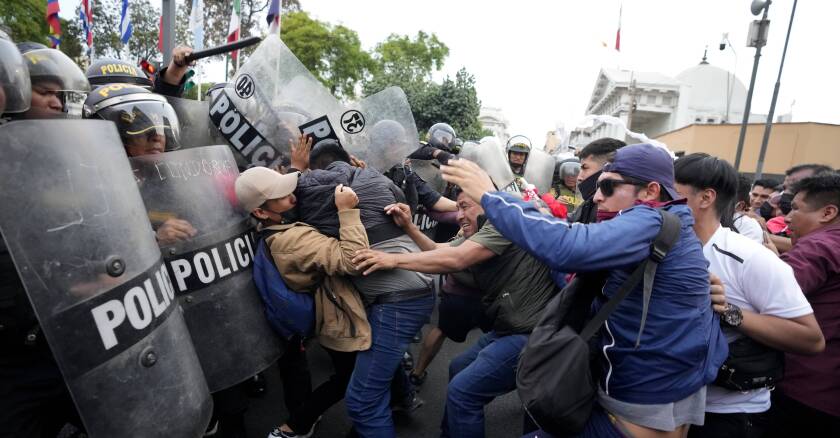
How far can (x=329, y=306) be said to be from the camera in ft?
8.41

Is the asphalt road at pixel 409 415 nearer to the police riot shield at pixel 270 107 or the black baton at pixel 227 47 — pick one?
the police riot shield at pixel 270 107

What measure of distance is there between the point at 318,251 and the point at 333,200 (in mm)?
343

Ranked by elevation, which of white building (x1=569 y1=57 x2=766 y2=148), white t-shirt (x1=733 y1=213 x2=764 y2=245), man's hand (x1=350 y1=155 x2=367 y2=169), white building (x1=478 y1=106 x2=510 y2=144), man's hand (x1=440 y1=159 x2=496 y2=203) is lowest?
white building (x1=478 y1=106 x2=510 y2=144)

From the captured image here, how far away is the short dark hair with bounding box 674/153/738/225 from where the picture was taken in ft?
7.02

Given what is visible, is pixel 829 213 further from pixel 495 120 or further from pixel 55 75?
pixel 495 120

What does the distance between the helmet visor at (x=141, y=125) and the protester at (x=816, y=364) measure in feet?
10.7

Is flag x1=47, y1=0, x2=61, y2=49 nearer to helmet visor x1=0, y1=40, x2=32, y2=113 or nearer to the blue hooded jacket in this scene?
helmet visor x1=0, y1=40, x2=32, y2=113

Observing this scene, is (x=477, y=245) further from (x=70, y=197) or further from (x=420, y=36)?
(x=420, y=36)

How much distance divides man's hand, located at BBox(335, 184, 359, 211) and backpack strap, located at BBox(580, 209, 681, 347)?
134cm

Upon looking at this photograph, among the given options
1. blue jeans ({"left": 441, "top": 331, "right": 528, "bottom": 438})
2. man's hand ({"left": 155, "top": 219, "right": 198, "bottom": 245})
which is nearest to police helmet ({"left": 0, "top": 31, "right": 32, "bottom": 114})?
man's hand ({"left": 155, "top": 219, "right": 198, "bottom": 245})

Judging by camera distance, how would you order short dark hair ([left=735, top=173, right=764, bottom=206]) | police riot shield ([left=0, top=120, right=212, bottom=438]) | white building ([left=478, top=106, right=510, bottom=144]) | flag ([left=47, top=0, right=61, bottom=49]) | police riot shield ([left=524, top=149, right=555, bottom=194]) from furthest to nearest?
white building ([left=478, top=106, right=510, bottom=144]), flag ([left=47, top=0, right=61, bottom=49]), police riot shield ([left=524, top=149, right=555, bottom=194]), short dark hair ([left=735, top=173, right=764, bottom=206]), police riot shield ([left=0, top=120, right=212, bottom=438])

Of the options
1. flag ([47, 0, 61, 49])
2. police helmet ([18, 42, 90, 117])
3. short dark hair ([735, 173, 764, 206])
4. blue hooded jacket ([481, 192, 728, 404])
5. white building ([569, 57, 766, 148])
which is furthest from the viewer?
white building ([569, 57, 766, 148])

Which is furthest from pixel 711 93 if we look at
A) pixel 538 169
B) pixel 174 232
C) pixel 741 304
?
pixel 174 232

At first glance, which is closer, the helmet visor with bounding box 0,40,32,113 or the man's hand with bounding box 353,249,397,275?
the helmet visor with bounding box 0,40,32,113
